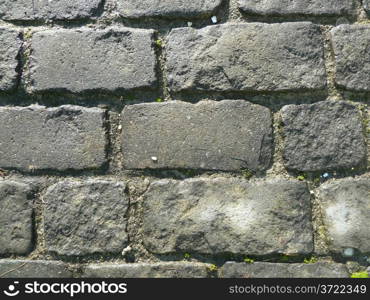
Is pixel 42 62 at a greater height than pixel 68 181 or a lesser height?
greater

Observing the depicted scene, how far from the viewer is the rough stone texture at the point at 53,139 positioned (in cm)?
156

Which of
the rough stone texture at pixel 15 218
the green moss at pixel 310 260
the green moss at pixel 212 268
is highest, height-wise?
the rough stone texture at pixel 15 218

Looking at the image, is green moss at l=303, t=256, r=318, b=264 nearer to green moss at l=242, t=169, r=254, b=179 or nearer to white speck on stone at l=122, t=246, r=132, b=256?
green moss at l=242, t=169, r=254, b=179

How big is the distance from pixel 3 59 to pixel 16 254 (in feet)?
2.17

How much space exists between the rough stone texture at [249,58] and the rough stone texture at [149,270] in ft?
1.91

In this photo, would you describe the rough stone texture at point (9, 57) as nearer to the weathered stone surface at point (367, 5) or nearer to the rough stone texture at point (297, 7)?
the rough stone texture at point (297, 7)

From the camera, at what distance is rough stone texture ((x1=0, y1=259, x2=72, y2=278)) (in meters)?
1.54

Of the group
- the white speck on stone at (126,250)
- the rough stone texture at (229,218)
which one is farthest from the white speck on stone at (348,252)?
the white speck on stone at (126,250)

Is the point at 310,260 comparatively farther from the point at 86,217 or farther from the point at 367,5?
the point at 367,5

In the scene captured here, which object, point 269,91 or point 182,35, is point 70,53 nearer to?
point 182,35

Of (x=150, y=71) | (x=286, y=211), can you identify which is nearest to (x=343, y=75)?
(x=286, y=211)

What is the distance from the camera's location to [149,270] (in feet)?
5.01

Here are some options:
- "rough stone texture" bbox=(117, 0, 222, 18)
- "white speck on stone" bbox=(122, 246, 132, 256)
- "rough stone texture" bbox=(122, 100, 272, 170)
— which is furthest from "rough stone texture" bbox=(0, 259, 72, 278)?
"rough stone texture" bbox=(117, 0, 222, 18)

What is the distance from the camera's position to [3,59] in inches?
62.9
